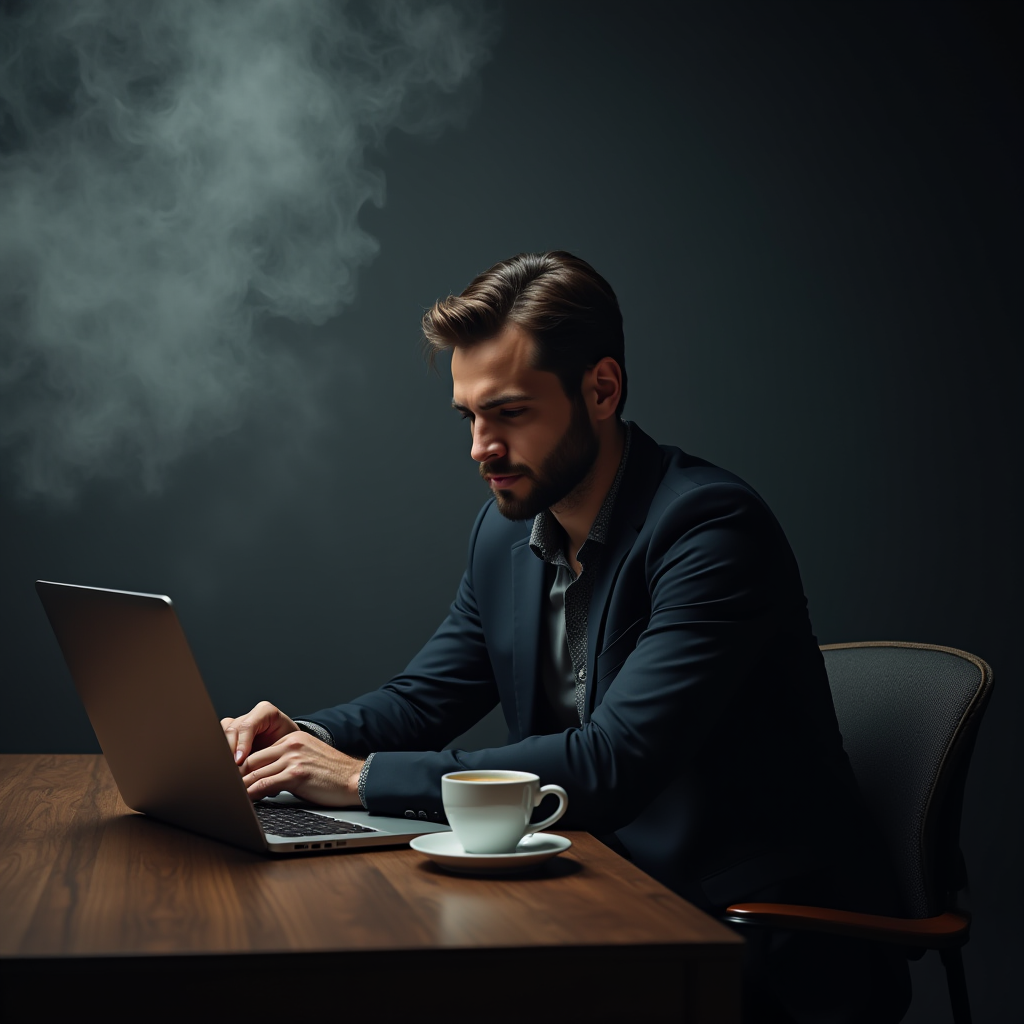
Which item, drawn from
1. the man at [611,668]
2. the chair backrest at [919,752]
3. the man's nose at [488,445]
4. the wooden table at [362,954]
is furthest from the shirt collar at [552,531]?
the wooden table at [362,954]

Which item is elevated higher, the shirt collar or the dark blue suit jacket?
the shirt collar

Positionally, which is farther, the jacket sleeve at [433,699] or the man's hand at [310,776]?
the jacket sleeve at [433,699]

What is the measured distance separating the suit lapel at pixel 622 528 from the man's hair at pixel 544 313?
0.40 ft

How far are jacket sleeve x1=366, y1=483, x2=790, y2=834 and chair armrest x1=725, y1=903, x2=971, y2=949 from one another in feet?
0.52

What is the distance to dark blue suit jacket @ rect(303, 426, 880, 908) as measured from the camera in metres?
1.19

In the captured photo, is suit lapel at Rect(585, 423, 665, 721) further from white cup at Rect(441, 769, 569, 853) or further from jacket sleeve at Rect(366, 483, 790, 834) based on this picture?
white cup at Rect(441, 769, 569, 853)

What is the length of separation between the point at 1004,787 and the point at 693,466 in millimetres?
1806

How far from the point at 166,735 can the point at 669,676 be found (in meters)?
0.53

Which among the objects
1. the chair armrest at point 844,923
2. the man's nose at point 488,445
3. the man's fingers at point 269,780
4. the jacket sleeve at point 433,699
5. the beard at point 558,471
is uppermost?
the man's nose at point 488,445

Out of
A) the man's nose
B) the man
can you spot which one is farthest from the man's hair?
the man's nose

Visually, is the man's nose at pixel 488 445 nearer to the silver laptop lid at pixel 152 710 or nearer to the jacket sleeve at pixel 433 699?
the jacket sleeve at pixel 433 699

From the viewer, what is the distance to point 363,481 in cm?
272

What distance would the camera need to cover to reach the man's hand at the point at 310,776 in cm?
121

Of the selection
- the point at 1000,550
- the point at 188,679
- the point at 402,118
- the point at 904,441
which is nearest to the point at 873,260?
the point at 904,441
